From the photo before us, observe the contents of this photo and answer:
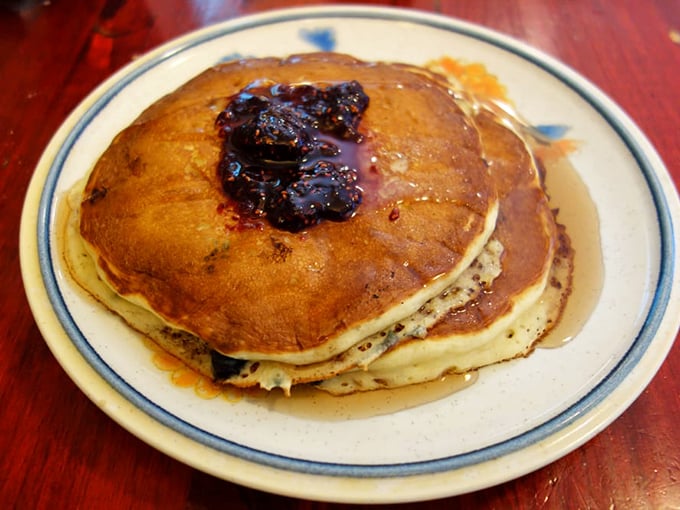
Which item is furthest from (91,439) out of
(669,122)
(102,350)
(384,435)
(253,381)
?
(669,122)

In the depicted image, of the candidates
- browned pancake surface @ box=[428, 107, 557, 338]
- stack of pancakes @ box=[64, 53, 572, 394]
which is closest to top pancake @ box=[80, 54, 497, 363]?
stack of pancakes @ box=[64, 53, 572, 394]

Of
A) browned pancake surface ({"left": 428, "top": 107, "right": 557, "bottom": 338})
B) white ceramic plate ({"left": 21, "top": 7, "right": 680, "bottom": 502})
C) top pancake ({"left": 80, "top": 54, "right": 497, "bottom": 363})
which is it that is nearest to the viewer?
white ceramic plate ({"left": 21, "top": 7, "right": 680, "bottom": 502})

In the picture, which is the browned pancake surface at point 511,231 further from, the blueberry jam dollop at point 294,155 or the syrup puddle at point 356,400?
the blueberry jam dollop at point 294,155

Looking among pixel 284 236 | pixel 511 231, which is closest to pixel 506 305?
pixel 511 231

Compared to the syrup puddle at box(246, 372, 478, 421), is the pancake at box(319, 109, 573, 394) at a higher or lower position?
higher

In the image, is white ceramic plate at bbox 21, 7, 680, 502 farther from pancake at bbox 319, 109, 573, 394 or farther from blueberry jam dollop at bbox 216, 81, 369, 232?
blueberry jam dollop at bbox 216, 81, 369, 232

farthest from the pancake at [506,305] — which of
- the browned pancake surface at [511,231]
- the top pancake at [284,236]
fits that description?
the top pancake at [284,236]
